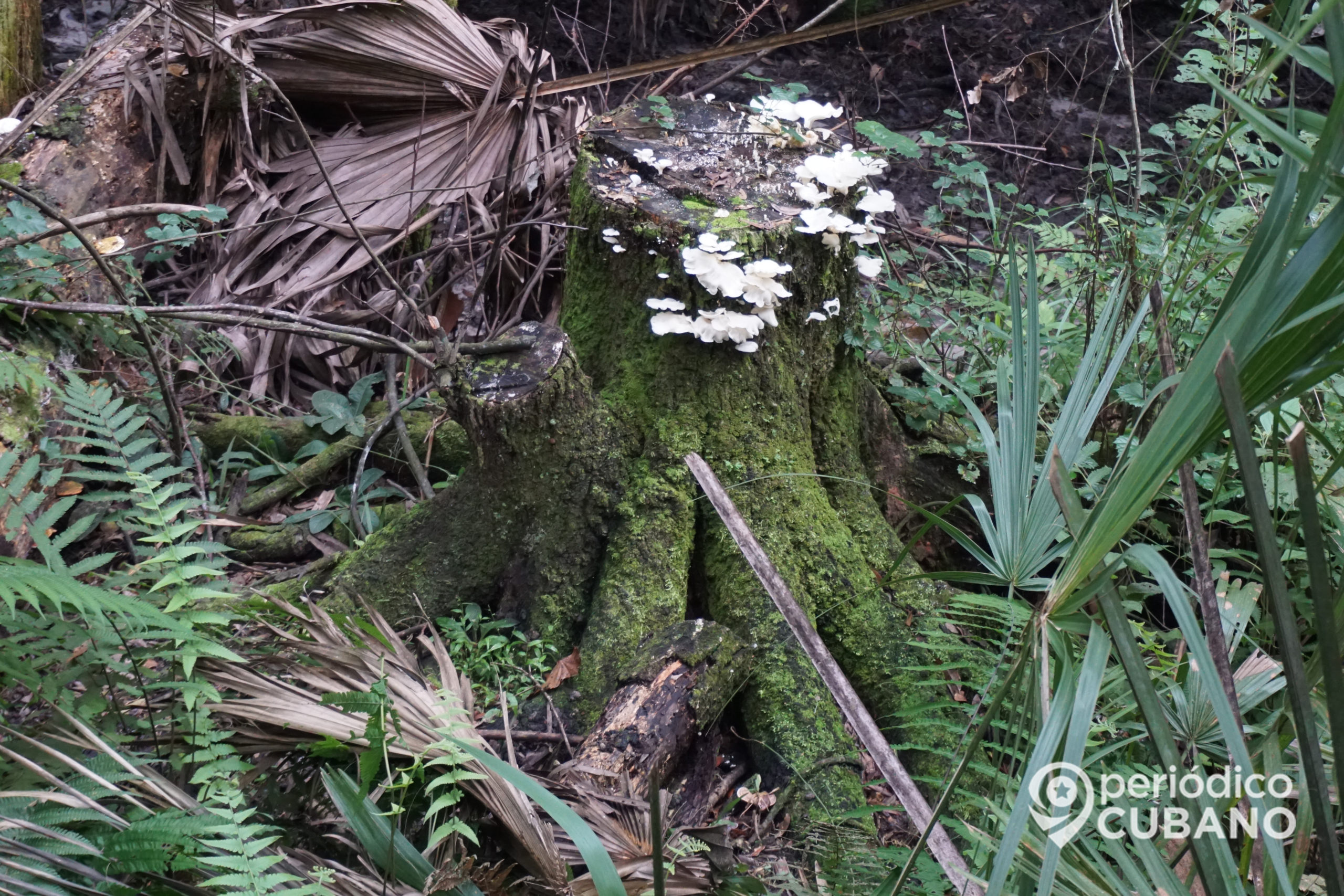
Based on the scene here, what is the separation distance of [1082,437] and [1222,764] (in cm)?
79

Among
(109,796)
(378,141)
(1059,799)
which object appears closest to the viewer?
(1059,799)

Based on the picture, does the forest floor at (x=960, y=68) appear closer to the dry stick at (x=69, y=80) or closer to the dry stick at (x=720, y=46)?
the dry stick at (x=720, y=46)

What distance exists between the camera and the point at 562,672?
2.62 metres

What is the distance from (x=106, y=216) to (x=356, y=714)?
183 centimetres

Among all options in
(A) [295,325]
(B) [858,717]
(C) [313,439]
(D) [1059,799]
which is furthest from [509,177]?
(D) [1059,799]

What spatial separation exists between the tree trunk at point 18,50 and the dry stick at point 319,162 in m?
1.16

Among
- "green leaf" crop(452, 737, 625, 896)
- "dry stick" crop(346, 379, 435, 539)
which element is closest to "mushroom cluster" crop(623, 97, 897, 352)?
"dry stick" crop(346, 379, 435, 539)

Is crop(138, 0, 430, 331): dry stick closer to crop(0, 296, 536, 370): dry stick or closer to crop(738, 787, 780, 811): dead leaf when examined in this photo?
crop(0, 296, 536, 370): dry stick

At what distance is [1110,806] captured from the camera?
123cm

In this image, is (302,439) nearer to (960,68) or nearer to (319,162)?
(319,162)

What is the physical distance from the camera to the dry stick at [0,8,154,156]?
3785 mm

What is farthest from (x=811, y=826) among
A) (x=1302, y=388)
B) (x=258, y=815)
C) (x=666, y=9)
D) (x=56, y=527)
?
(x=666, y=9)

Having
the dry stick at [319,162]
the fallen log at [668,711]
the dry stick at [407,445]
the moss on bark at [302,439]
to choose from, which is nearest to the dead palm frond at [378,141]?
the dry stick at [319,162]

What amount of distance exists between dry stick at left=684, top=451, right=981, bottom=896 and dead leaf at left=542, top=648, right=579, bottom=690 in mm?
1376
